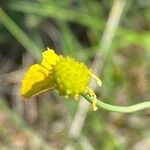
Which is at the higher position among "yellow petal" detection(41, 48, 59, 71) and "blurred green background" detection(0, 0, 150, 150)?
"blurred green background" detection(0, 0, 150, 150)

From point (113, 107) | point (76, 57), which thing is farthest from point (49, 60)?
point (76, 57)

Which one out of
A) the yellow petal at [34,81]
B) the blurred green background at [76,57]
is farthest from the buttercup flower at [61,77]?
the blurred green background at [76,57]

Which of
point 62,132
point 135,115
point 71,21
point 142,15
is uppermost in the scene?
point 142,15

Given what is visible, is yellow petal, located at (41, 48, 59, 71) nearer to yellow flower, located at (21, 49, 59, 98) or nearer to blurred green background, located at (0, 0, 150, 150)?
yellow flower, located at (21, 49, 59, 98)

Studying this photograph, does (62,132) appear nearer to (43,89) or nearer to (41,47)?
(41,47)

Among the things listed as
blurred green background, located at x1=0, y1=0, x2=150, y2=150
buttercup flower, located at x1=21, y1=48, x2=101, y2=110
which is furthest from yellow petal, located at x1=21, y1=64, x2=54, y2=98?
blurred green background, located at x1=0, y1=0, x2=150, y2=150

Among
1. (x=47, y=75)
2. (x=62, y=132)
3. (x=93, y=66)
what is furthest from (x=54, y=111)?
(x=47, y=75)
